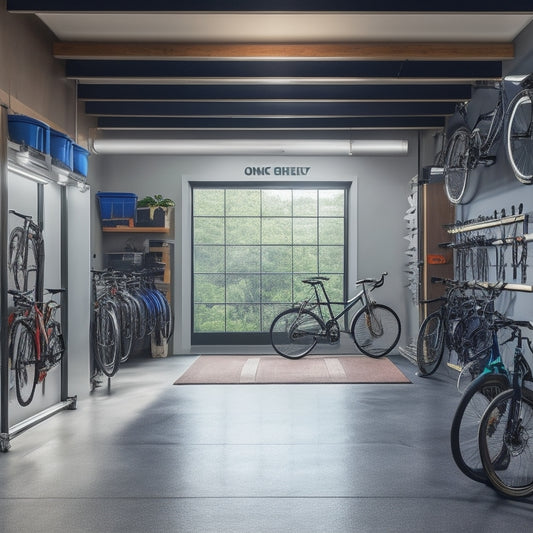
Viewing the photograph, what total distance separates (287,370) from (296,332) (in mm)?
805

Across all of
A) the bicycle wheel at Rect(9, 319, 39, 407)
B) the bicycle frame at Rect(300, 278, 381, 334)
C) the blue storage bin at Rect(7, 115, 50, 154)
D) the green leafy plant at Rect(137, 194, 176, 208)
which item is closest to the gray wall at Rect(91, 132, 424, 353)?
the green leafy plant at Rect(137, 194, 176, 208)

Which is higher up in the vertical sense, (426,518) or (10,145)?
(10,145)

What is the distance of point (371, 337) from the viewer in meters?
8.11

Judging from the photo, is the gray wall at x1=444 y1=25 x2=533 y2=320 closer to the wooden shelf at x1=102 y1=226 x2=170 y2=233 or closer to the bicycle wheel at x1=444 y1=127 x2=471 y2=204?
the bicycle wheel at x1=444 y1=127 x2=471 y2=204

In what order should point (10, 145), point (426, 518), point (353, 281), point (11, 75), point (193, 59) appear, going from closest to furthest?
point (426, 518) < point (10, 145) < point (11, 75) < point (193, 59) < point (353, 281)

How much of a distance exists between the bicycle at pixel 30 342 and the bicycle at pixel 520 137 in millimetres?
3564

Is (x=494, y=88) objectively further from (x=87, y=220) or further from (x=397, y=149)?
(x=87, y=220)

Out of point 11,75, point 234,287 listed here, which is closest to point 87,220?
point 11,75

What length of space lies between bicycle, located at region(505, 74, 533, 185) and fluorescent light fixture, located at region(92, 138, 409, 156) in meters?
3.20

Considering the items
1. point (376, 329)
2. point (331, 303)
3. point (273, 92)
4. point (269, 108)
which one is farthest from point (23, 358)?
point (376, 329)

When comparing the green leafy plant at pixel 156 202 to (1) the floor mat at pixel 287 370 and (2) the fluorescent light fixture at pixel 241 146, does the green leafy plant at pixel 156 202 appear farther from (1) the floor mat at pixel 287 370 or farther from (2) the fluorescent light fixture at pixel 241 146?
(1) the floor mat at pixel 287 370

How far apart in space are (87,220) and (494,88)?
378cm

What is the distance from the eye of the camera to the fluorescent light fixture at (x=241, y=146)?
26.0 feet

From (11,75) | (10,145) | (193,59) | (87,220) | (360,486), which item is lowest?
(360,486)
